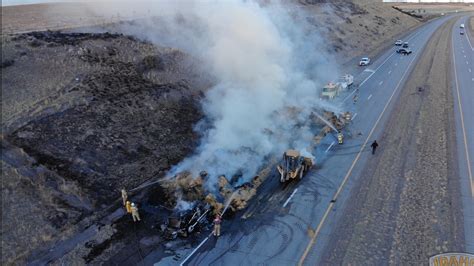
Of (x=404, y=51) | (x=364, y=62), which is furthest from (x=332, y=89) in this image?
(x=404, y=51)

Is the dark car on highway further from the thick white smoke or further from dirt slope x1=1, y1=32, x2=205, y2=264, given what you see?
dirt slope x1=1, y1=32, x2=205, y2=264

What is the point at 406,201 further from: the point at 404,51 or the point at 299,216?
the point at 404,51

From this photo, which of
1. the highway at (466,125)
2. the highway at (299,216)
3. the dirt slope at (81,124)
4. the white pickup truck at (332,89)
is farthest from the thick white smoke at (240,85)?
the highway at (466,125)

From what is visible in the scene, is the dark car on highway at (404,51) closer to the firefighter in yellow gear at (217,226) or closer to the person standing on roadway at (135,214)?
the firefighter in yellow gear at (217,226)

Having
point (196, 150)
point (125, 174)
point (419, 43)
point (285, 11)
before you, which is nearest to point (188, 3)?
point (285, 11)

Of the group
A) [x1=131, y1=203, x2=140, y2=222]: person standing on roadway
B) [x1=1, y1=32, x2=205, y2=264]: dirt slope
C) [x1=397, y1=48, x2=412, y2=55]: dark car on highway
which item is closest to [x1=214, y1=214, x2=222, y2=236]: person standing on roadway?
[x1=131, y1=203, x2=140, y2=222]: person standing on roadway

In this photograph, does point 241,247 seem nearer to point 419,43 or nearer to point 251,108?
point 251,108
